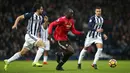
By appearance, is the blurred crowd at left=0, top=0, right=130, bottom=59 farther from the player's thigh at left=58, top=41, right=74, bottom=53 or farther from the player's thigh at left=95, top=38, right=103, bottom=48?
the player's thigh at left=58, top=41, right=74, bottom=53

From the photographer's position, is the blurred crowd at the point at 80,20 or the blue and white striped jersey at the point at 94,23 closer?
the blue and white striped jersey at the point at 94,23

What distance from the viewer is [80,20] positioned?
26.9 m

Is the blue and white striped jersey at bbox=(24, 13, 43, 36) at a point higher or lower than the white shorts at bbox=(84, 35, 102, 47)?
higher

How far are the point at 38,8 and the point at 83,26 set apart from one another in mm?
13159

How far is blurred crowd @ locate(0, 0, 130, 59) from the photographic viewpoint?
25.0m

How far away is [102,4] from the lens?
29328mm

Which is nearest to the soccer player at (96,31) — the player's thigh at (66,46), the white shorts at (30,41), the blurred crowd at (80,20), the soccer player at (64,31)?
the soccer player at (64,31)

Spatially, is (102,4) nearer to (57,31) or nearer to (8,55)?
(8,55)

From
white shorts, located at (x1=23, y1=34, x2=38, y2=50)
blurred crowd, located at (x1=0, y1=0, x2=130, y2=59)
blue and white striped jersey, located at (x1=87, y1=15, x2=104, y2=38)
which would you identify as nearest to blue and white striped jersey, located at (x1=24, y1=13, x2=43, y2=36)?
white shorts, located at (x1=23, y1=34, x2=38, y2=50)

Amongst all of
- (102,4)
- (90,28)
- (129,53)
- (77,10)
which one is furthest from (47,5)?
(90,28)

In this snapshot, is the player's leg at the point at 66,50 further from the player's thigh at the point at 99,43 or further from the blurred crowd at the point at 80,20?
the blurred crowd at the point at 80,20

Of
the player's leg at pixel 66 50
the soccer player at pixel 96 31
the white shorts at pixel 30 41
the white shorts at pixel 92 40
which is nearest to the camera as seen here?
the player's leg at pixel 66 50

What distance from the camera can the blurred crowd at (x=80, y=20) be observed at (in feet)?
82.2

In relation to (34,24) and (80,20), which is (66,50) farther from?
(80,20)
